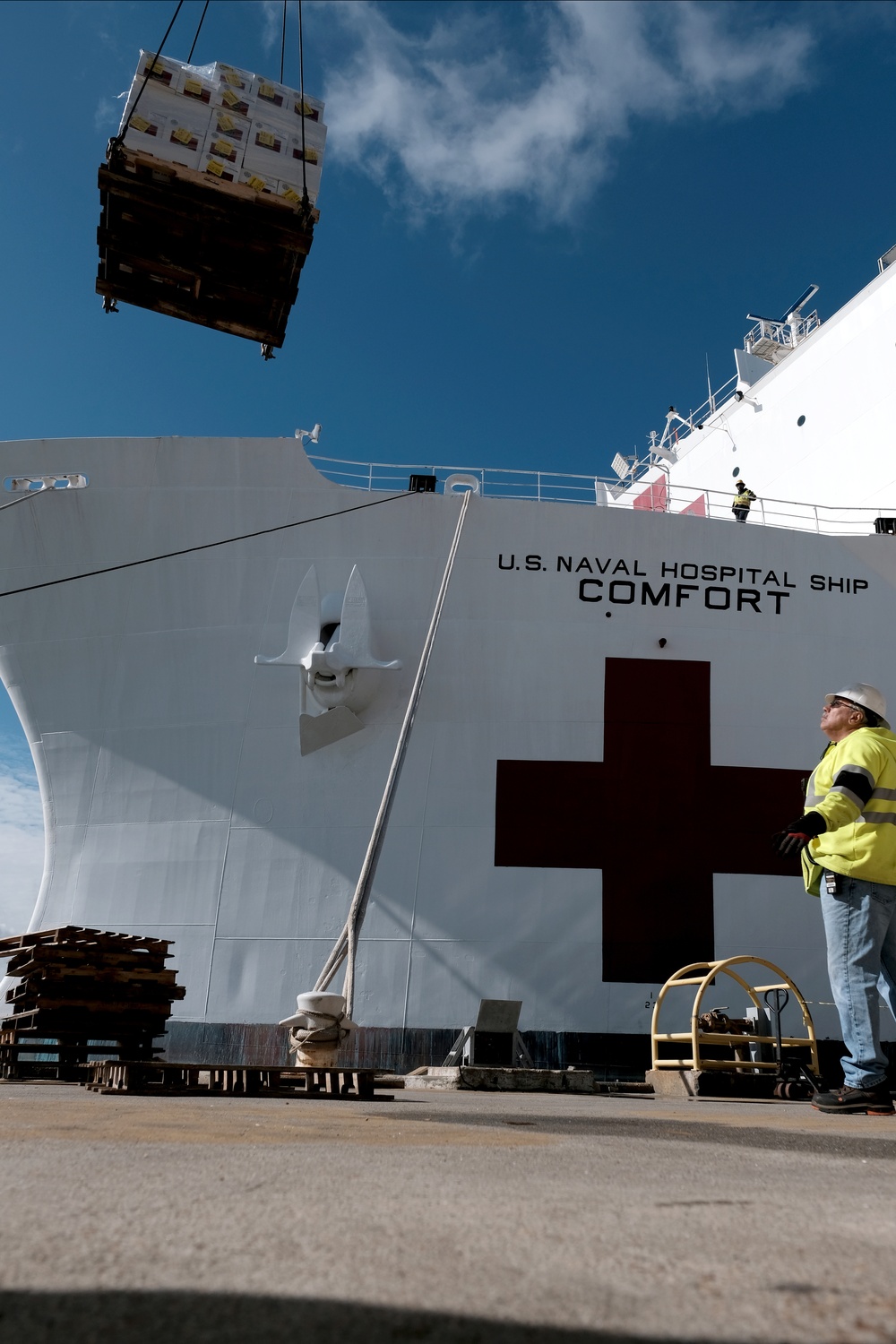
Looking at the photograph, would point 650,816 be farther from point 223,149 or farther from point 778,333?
point 778,333

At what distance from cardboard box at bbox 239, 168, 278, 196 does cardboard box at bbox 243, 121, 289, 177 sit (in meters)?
0.03

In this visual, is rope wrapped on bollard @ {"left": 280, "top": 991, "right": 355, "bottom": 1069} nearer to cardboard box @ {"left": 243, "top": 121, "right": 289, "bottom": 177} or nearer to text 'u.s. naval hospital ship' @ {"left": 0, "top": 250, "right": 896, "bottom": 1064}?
text 'u.s. naval hospital ship' @ {"left": 0, "top": 250, "right": 896, "bottom": 1064}

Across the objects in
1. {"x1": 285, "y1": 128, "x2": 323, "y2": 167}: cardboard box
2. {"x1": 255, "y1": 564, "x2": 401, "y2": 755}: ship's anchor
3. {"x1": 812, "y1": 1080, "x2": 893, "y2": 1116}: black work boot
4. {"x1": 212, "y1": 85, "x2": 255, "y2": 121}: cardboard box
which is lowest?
{"x1": 812, "y1": 1080, "x2": 893, "y2": 1116}: black work boot

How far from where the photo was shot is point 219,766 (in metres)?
8.01

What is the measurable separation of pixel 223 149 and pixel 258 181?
300 mm

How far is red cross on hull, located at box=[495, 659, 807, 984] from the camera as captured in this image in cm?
765

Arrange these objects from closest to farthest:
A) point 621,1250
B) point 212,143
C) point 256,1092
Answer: point 621,1250 < point 256,1092 < point 212,143

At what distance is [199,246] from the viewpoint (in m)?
6.46

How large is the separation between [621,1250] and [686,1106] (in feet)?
11.9

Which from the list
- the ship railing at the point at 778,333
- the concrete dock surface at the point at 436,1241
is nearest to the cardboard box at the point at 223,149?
the concrete dock surface at the point at 436,1241

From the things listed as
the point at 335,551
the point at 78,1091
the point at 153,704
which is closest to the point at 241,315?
the point at 335,551

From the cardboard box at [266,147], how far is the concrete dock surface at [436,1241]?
230 inches

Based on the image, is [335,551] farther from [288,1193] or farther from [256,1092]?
[288,1193]

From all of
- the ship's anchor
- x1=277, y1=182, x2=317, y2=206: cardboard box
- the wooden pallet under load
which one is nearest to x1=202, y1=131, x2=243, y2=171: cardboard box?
the wooden pallet under load
